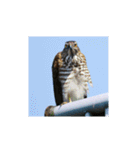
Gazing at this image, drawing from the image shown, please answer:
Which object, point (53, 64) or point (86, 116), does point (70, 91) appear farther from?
point (86, 116)

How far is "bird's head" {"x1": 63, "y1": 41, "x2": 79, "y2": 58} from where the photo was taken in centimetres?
356

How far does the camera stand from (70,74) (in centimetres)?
364

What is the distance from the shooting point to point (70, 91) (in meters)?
3.71

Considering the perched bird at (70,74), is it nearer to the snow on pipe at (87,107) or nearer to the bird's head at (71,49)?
the bird's head at (71,49)

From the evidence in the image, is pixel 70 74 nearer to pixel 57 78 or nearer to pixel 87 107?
pixel 57 78

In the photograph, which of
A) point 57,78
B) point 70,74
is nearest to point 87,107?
point 70,74

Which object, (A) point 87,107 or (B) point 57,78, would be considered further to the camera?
(B) point 57,78

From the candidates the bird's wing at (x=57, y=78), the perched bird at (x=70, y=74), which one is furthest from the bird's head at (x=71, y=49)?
the bird's wing at (x=57, y=78)

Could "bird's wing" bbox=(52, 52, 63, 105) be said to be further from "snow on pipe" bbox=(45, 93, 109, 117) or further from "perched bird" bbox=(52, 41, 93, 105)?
"snow on pipe" bbox=(45, 93, 109, 117)

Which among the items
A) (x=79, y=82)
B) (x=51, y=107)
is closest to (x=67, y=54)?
(x=79, y=82)

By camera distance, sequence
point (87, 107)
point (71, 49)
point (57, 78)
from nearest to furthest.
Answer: point (87, 107)
point (71, 49)
point (57, 78)

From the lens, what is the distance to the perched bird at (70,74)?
364 centimetres

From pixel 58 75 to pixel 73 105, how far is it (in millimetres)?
1240

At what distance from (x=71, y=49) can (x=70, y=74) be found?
34cm
